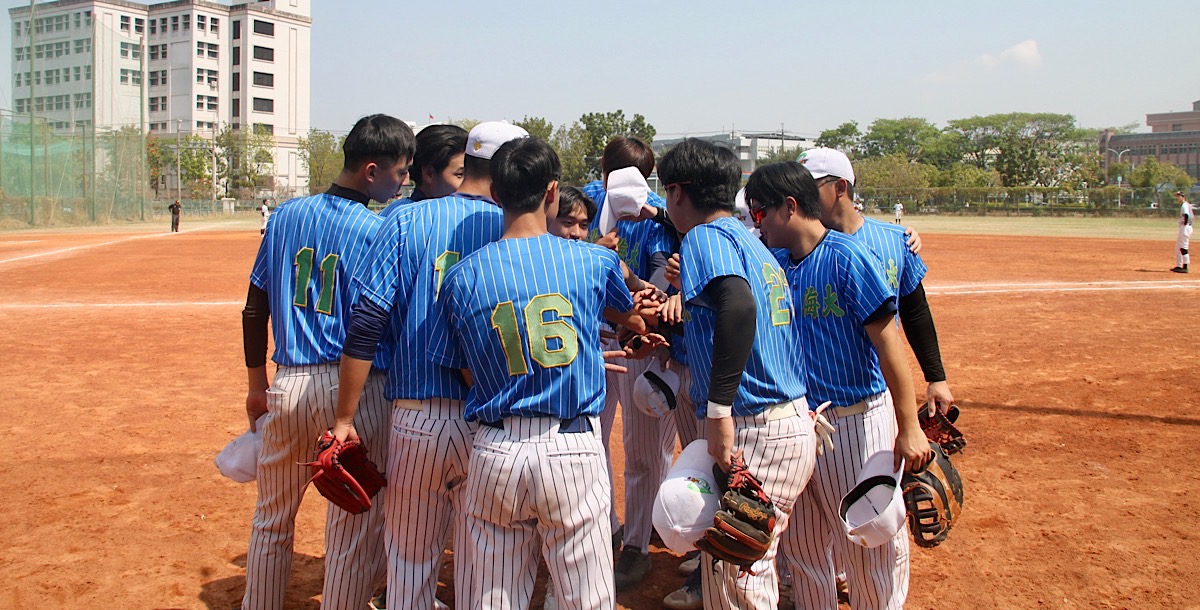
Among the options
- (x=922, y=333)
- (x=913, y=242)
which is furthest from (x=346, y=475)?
(x=913, y=242)

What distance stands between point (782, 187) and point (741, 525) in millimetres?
1282

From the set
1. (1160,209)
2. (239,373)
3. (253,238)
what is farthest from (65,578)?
(1160,209)

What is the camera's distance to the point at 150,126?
9075 cm

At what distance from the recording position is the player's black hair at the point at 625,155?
500 cm

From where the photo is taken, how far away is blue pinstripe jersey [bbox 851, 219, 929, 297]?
366 cm

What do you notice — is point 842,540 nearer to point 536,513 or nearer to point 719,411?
point 719,411

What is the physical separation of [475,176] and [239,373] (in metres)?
6.84

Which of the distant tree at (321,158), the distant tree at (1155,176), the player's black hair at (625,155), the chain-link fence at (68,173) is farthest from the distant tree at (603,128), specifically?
the player's black hair at (625,155)

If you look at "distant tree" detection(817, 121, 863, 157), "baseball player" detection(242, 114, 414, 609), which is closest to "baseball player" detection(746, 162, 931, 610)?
"baseball player" detection(242, 114, 414, 609)

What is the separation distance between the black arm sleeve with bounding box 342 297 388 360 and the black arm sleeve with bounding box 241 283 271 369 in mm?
762

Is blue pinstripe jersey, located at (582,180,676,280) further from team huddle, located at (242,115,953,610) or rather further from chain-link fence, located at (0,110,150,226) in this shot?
chain-link fence, located at (0,110,150,226)

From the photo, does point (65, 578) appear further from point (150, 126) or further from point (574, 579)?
point (150, 126)

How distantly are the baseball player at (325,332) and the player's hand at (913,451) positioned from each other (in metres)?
1.96

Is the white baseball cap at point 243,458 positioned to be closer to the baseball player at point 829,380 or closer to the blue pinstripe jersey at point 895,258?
the baseball player at point 829,380
